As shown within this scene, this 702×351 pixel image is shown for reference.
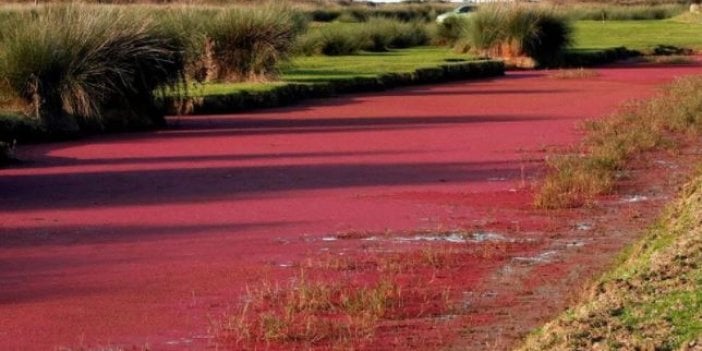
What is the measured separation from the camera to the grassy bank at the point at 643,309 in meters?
7.35

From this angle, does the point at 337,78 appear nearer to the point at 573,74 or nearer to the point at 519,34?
the point at 573,74

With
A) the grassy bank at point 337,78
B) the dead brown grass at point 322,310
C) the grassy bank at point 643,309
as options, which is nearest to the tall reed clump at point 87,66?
the grassy bank at point 337,78

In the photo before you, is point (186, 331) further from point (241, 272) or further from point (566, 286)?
point (566, 286)

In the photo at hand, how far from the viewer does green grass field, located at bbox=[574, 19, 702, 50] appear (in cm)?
5666

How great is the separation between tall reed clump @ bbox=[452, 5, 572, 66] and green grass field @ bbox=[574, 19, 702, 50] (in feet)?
20.4

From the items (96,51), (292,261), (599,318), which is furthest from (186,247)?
(96,51)

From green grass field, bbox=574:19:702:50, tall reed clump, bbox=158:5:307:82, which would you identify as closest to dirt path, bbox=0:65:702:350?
tall reed clump, bbox=158:5:307:82

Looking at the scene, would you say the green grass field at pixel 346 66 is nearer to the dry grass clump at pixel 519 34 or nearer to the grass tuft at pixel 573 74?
the dry grass clump at pixel 519 34

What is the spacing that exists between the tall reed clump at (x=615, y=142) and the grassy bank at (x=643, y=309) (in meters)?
4.68

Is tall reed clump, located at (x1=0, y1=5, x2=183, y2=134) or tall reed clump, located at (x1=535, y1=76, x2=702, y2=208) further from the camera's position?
tall reed clump, located at (x1=0, y1=5, x2=183, y2=134)

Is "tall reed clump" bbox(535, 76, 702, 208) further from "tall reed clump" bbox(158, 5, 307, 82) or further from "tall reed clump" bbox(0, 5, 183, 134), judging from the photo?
"tall reed clump" bbox(158, 5, 307, 82)

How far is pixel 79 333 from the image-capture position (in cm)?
913

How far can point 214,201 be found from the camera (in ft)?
49.8

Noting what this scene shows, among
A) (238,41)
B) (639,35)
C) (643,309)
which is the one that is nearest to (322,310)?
(643,309)
